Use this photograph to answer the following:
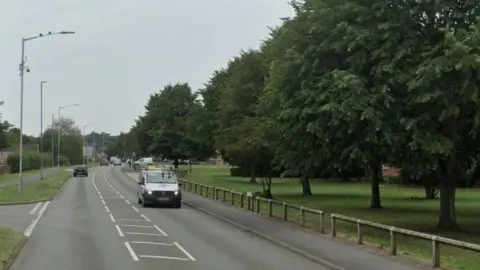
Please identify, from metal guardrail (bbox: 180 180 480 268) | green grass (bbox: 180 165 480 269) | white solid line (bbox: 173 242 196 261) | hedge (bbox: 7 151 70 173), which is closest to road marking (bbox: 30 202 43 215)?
metal guardrail (bbox: 180 180 480 268)

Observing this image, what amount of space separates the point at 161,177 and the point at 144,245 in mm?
18342

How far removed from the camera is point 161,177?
→ 36938 millimetres

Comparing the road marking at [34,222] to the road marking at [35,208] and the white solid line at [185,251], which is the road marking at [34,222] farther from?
the white solid line at [185,251]

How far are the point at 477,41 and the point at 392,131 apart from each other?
3.65 meters

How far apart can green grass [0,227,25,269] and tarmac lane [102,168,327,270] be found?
2.65m

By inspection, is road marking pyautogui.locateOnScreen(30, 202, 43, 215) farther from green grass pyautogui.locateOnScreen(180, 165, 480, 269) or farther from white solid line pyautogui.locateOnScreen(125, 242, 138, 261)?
white solid line pyautogui.locateOnScreen(125, 242, 138, 261)

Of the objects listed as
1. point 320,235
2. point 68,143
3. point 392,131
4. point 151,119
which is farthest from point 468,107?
point 68,143

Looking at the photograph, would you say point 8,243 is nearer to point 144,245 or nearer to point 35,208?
point 144,245

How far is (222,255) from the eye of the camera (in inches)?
663

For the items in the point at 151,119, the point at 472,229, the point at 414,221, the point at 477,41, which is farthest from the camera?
the point at 151,119

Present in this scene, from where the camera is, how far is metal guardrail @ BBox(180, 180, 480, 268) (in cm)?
1410

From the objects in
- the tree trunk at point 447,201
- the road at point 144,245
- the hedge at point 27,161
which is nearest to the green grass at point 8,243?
the road at point 144,245

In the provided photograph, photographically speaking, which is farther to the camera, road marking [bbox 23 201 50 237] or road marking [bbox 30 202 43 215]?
road marking [bbox 30 202 43 215]

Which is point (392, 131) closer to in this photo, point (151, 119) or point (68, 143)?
point (151, 119)
